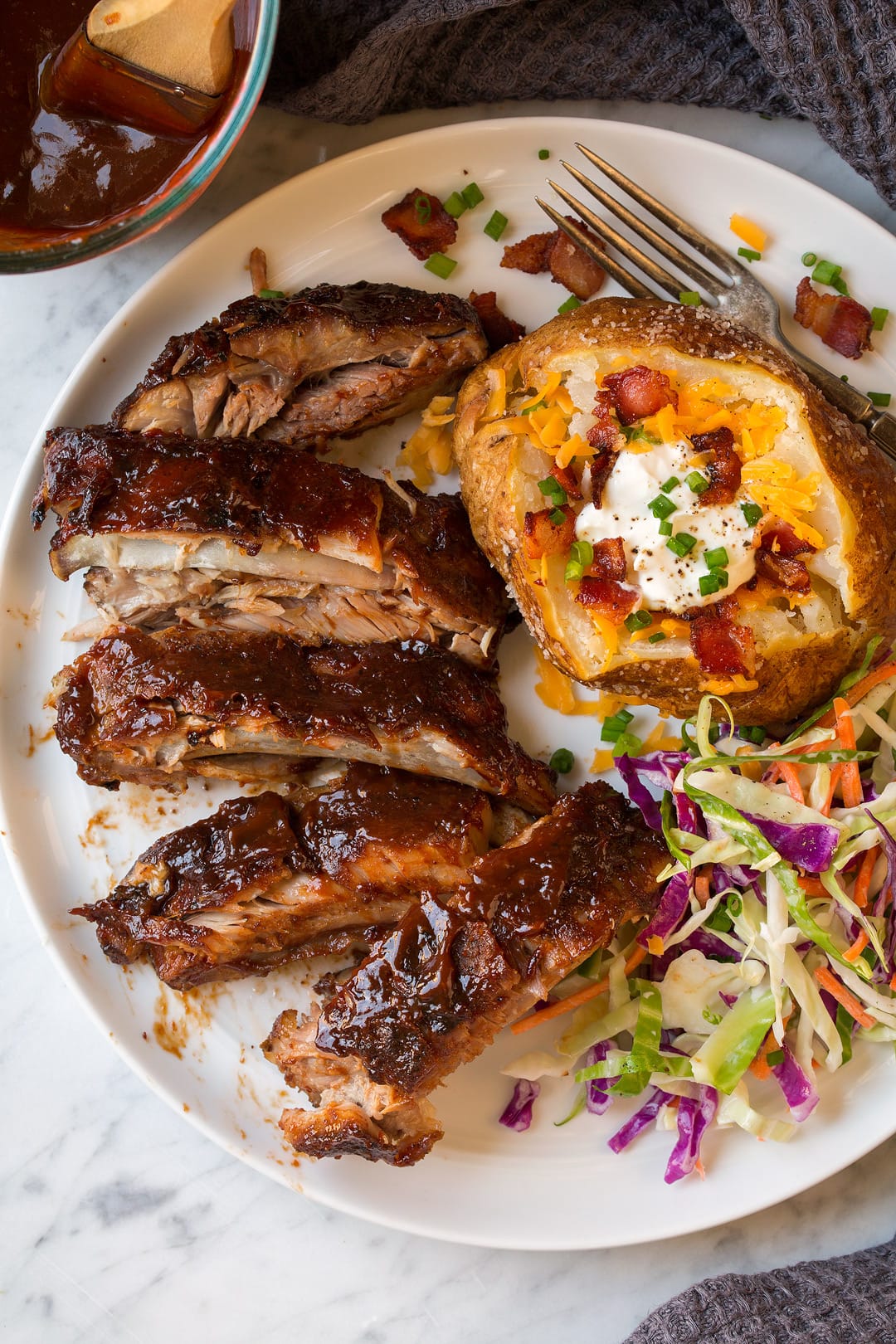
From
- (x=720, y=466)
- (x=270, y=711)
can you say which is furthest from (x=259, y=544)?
(x=720, y=466)

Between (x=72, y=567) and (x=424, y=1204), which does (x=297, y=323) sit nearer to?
(x=72, y=567)

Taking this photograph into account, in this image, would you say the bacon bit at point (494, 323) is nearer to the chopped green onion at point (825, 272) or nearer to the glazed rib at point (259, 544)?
the glazed rib at point (259, 544)

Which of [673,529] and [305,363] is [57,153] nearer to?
[305,363]

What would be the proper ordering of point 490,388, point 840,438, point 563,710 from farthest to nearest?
point 563,710 → point 490,388 → point 840,438

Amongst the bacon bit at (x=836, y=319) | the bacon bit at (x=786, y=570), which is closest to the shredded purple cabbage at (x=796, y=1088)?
the bacon bit at (x=786, y=570)

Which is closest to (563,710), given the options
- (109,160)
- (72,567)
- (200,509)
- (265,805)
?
(265,805)

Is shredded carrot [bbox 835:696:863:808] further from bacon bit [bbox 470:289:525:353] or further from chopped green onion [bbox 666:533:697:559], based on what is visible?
bacon bit [bbox 470:289:525:353]
